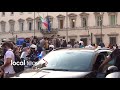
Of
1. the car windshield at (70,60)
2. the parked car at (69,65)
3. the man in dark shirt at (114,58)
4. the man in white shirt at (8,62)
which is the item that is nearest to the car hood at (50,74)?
the parked car at (69,65)

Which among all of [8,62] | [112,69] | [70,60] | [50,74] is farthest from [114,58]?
[8,62]

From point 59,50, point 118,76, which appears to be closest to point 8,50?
point 59,50

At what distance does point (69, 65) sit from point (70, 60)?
12 cm

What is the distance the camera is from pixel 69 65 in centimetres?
638

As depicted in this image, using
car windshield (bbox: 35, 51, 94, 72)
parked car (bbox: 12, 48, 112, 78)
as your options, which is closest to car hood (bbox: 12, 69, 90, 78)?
parked car (bbox: 12, 48, 112, 78)

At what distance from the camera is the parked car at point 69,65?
20.1ft

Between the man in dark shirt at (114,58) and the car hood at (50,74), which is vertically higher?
the man in dark shirt at (114,58)

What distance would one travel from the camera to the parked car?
6118 millimetres

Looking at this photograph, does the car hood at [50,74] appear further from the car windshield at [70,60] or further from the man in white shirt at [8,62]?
the man in white shirt at [8,62]

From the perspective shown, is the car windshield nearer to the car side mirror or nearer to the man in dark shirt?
the man in dark shirt

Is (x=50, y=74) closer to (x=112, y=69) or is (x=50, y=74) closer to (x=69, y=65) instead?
(x=69, y=65)

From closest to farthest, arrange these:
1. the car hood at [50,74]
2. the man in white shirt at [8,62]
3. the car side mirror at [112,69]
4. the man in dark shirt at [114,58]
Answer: the car side mirror at [112,69] < the car hood at [50,74] < the man in dark shirt at [114,58] < the man in white shirt at [8,62]
